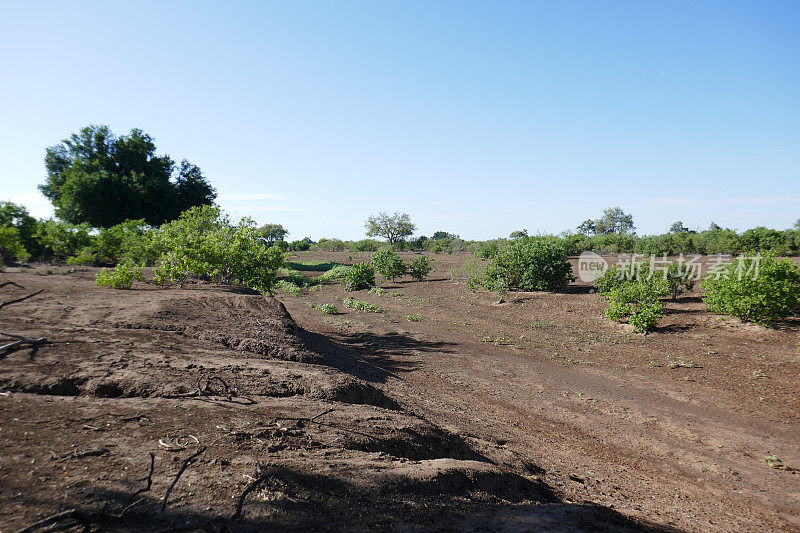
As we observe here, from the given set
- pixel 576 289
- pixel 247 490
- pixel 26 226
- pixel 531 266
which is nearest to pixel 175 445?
pixel 247 490

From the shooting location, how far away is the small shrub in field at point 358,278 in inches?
877

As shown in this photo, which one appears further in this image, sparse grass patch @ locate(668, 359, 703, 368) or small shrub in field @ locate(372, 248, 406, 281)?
small shrub in field @ locate(372, 248, 406, 281)

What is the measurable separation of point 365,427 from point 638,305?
11.3m

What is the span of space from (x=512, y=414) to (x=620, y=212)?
83.2 meters

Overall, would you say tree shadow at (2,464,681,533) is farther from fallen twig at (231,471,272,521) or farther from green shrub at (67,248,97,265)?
green shrub at (67,248,97,265)

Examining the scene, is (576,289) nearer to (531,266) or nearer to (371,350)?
(531,266)

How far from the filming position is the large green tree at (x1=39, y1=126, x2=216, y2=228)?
2759 centimetres

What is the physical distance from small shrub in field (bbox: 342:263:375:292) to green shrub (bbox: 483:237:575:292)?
24.3 feet

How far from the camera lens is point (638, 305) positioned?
12.2 m

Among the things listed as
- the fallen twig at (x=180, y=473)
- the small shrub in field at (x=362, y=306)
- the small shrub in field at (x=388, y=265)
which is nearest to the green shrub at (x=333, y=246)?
the small shrub in field at (x=388, y=265)

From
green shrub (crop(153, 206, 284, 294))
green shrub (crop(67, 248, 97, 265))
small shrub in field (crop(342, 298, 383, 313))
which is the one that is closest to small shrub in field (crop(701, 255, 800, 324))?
small shrub in field (crop(342, 298, 383, 313))

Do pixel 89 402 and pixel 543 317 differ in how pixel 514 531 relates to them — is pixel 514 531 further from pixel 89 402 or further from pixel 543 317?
pixel 543 317

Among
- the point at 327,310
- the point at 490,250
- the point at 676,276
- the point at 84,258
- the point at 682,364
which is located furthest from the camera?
the point at 490,250

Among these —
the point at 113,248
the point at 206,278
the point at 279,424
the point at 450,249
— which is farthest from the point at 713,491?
the point at 450,249
